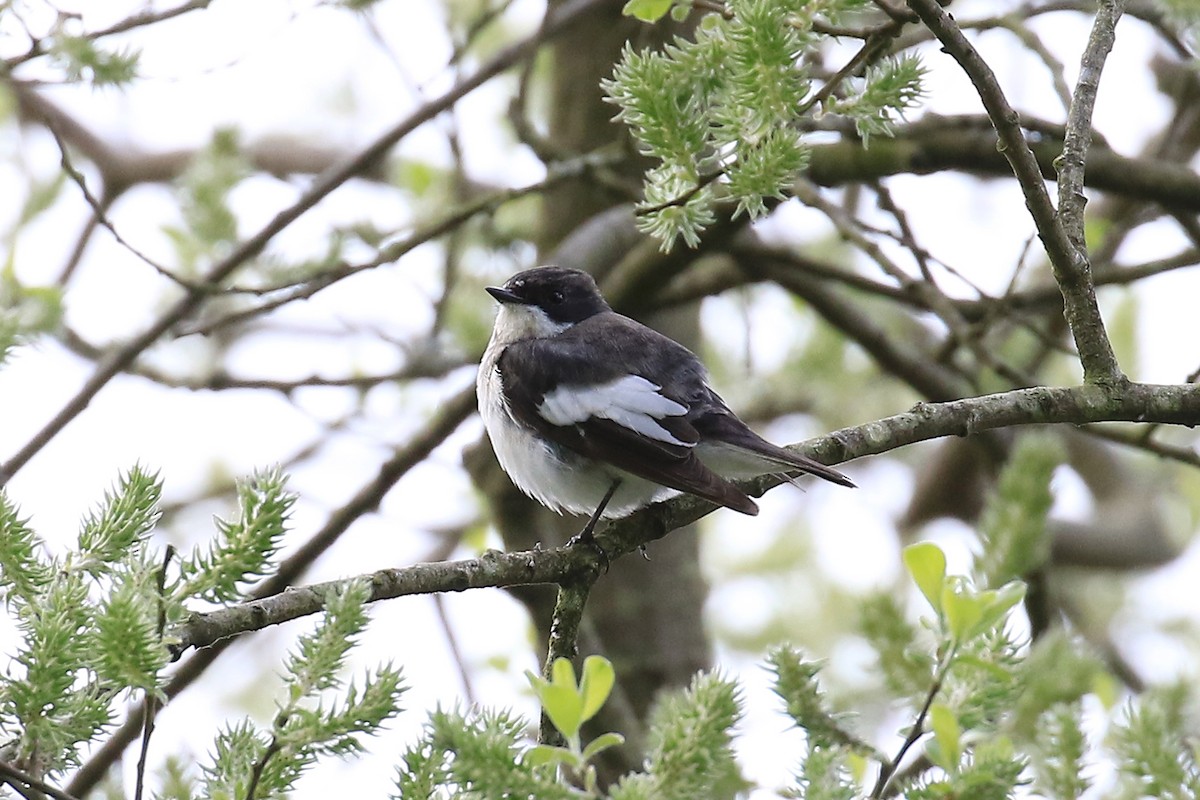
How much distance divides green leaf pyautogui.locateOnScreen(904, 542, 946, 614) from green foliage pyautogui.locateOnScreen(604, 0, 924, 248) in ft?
3.32

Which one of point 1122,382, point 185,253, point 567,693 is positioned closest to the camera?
point 567,693

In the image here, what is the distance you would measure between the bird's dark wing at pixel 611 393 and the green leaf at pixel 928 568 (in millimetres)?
1585

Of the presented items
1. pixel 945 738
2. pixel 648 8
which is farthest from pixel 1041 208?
pixel 945 738

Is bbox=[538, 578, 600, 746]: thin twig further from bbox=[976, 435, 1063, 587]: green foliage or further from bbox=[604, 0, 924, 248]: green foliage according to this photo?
bbox=[976, 435, 1063, 587]: green foliage

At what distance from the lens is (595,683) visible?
1.71m

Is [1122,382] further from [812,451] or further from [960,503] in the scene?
[960,503]

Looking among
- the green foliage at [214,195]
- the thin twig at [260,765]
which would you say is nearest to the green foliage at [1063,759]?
the thin twig at [260,765]

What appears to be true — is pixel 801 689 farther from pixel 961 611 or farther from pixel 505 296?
pixel 505 296

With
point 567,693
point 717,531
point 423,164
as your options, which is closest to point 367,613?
point 567,693

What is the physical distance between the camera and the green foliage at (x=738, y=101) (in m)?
2.53

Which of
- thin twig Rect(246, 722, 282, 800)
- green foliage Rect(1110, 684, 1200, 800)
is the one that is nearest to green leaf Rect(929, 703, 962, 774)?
green foliage Rect(1110, 684, 1200, 800)

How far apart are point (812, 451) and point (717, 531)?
589 centimetres

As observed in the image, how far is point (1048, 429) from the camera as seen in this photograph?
15.9 ft

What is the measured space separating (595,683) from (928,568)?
492 mm
